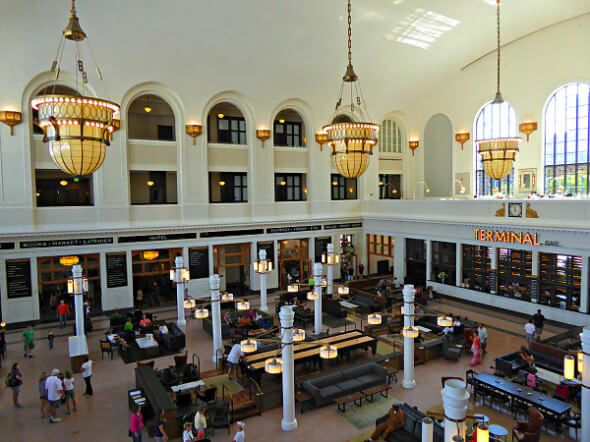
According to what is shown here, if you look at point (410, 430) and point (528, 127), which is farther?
point (528, 127)

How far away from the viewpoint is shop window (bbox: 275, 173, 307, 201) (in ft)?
72.6

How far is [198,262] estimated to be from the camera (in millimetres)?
19703

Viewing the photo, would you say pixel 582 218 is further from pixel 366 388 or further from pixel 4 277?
pixel 4 277

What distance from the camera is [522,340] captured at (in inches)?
552

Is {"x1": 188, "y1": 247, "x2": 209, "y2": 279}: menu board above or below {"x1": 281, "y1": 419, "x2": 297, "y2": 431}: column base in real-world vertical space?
above

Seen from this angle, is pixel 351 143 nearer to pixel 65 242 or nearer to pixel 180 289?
pixel 180 289

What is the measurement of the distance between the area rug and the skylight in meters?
15.0

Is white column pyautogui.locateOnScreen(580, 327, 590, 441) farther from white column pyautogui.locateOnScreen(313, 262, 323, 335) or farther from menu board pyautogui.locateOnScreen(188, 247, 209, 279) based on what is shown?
menu board pyautogui.locateOnScreen(188, 247, 209, 279)

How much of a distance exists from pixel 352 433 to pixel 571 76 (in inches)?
699

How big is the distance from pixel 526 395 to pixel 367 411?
3.43 metres

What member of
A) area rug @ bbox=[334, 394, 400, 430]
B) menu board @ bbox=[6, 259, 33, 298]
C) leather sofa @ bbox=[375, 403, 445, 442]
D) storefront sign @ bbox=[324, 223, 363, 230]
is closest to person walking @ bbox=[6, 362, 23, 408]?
menu board @ bbox=[6, 259, 33, 298]

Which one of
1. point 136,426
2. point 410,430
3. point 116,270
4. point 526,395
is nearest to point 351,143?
point 410,430

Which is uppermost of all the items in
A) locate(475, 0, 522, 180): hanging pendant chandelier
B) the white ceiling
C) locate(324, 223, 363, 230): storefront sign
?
the white ceiling

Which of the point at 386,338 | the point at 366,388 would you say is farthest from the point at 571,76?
the point at 366,388
